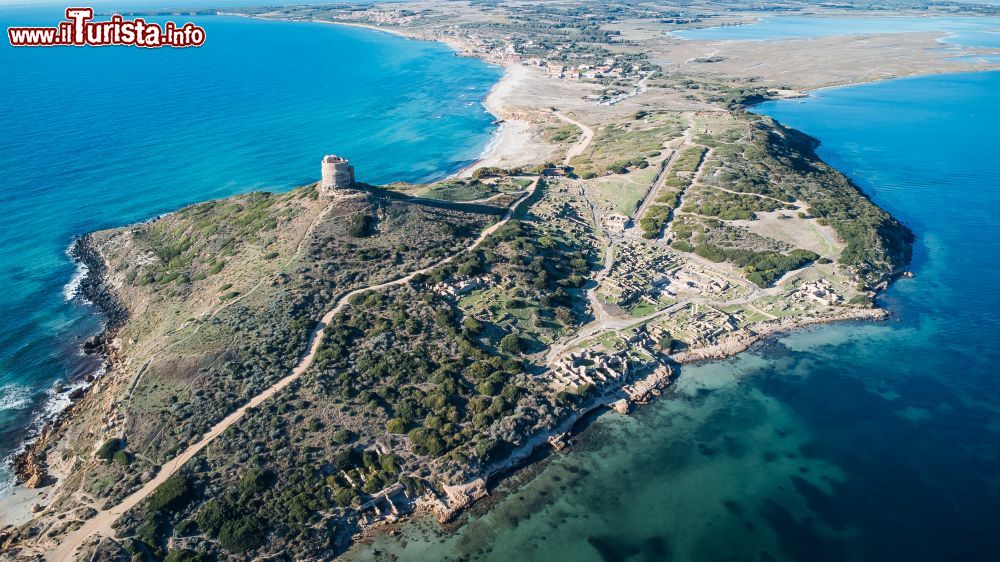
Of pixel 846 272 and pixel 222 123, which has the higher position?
pixel 222 123

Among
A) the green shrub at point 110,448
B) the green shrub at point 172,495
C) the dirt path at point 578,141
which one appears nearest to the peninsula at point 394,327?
the green shrub at point 172,495

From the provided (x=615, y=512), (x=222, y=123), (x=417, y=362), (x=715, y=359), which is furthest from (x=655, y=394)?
(x=222, y=123)

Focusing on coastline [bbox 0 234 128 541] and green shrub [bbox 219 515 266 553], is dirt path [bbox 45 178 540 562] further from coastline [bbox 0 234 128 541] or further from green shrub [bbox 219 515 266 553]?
green shrub [bbox 219 515 266 553]

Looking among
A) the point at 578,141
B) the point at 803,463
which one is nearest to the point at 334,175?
the point at 803,463

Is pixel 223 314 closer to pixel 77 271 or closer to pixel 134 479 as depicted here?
pixel 134 479

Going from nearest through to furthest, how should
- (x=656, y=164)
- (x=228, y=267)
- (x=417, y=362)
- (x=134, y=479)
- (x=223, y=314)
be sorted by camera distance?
(x=134, y=479) → (x=417, y=362) → (x=223, y=314) → (x=228, y=267) → (x=656, y=164)

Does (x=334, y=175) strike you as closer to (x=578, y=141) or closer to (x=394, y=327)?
(x=394, y=327)

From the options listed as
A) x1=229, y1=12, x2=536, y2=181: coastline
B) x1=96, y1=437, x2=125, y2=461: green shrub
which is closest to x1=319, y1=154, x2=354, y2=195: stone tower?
x1=96, y1=437, x2=125, y2=461: green shrub

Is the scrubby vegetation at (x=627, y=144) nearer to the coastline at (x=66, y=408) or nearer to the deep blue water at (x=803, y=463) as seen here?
the deep blue water at (x=803, y=463)
